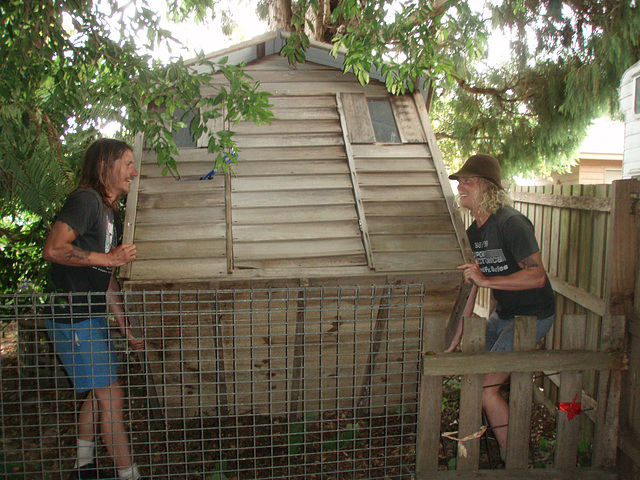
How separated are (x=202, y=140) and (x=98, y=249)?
6.72 ft

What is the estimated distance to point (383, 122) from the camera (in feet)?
17.3

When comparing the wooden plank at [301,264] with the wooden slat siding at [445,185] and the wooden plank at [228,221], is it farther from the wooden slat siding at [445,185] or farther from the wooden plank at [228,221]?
the wooden slat siding at [445,185]

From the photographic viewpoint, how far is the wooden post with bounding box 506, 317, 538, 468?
3.13 m

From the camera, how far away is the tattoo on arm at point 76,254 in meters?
3.09

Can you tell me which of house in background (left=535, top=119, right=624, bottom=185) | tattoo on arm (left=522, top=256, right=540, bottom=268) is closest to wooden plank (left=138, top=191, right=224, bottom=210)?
tattoo on arm (left=522, top=256, right=540, bottom=268)

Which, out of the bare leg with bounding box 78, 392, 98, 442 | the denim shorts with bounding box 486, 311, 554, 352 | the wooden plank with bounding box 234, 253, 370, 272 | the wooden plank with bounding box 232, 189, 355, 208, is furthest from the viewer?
the wooden plank with bounding box 232, 189, 355, 208

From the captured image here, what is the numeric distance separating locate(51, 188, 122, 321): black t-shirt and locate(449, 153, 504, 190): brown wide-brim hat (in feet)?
8.44

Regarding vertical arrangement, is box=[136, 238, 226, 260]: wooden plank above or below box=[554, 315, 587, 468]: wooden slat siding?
above

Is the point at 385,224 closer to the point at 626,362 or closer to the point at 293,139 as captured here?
the point at 293,139

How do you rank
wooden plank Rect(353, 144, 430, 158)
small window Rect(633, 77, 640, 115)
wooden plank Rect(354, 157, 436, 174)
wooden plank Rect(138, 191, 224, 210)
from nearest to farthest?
wooden plank Rect(138, 191, 224, 210) → wooden plank Rect(354, 157, 436, 174) → wooden plank Rect(353, 144, 430, 158) → small window Rect(633, 77, 640, 115)

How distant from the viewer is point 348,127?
5.16 metres

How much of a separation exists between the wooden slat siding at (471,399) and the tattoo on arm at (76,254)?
2.40 metres

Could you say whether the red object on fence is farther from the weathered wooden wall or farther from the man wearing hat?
the man wearing hat

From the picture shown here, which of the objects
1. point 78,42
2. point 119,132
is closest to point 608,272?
point 78,42
